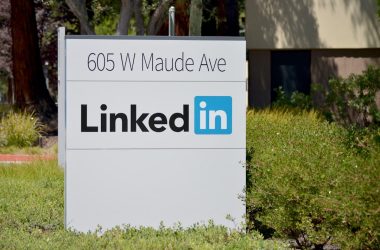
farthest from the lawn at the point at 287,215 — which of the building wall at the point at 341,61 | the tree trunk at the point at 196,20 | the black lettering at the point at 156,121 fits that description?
the building wall at the point at 341,61

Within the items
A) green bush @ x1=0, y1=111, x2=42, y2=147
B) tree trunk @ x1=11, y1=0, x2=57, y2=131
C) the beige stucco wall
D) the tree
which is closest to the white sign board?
the tree

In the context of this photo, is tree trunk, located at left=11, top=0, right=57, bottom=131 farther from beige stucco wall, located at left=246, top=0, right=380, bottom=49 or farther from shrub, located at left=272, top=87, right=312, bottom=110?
shrub, located at left=272, top=87, right=312, bottom=110

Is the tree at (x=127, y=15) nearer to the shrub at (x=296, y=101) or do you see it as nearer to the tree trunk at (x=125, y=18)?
the tree trunk at (x=125, y=18)

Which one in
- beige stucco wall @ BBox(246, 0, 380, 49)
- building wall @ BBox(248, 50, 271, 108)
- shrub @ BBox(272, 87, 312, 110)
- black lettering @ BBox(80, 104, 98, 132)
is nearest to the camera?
black lettering @ BBox(80, 104, 98, 132)

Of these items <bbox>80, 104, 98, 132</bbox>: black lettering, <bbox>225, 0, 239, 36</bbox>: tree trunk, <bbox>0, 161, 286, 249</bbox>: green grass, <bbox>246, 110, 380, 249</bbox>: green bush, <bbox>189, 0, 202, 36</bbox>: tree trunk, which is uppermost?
<bbox>225, 0, 239, 36</bbox>: tree trunk

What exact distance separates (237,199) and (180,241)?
1.28 metres

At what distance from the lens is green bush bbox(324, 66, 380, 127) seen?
25.2 m

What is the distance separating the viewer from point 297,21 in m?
28.4

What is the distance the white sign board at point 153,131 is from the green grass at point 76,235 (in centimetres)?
30

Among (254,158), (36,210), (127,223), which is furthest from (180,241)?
(36,210)

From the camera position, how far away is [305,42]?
28.3 m

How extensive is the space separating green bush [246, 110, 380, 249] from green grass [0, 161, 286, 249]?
1.08 ft

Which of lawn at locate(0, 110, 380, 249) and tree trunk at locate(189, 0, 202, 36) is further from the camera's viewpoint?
tree trunk at locate(189, 0, 202, 36)

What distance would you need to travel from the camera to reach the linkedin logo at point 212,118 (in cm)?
1075
